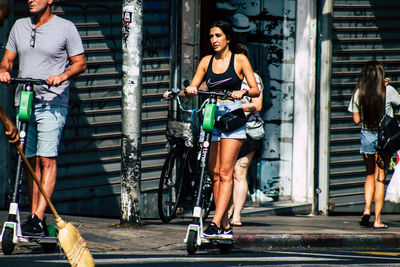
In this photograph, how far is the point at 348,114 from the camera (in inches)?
461

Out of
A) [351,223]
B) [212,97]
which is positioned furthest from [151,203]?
[212,97]

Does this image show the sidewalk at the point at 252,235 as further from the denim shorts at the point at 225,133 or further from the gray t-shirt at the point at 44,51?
the gray t-shirt at the point at 44,51

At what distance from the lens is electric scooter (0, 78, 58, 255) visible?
6.09m

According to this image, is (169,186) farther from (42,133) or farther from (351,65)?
(351,65)

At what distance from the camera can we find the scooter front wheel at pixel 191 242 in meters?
6.51

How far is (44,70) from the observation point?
668cm

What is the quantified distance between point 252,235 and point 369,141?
2.31 metres

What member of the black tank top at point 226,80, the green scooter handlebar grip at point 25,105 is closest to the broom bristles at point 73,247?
the green scooter handlebar grip at point 25,105

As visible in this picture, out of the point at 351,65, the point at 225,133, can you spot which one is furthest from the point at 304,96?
the point at 225,133

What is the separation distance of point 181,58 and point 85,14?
1380 millimetres

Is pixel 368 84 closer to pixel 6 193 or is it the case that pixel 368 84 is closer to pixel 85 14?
pixel 85 14

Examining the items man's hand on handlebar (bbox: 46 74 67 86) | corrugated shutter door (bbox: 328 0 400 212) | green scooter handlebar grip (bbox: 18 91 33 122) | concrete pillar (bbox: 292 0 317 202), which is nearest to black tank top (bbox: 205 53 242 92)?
man's hand on handlebar (bbox: 46 74 67 86)

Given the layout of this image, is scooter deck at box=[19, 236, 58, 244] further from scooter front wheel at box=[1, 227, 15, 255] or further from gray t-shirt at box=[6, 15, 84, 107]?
gray t-shirt at box=[6, 15, 84, 107]

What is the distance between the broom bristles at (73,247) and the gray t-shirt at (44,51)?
1.77 metres
